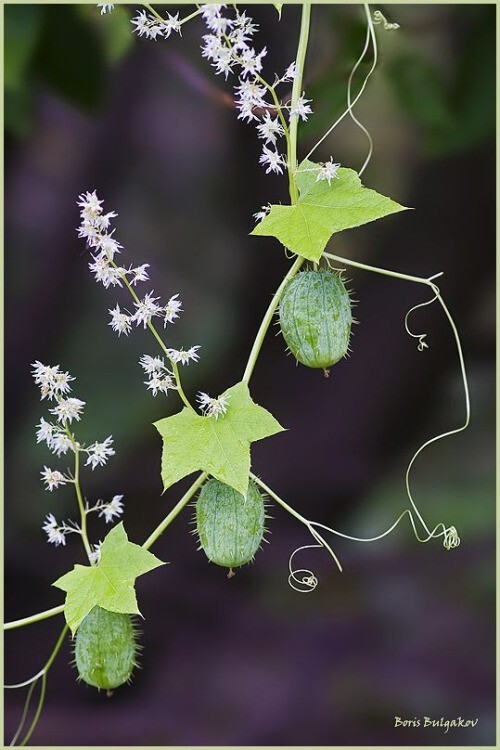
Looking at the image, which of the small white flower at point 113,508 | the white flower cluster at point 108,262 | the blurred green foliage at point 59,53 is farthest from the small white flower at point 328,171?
the small white flower at point 113,508

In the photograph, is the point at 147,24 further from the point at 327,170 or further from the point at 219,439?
the point at 219,439

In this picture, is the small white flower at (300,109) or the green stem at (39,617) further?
the green stem at (39,617)

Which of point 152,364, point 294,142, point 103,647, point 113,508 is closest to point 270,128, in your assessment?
point 294,142

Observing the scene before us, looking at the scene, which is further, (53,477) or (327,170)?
(53,477)

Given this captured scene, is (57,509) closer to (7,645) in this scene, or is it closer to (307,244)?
(7,645)

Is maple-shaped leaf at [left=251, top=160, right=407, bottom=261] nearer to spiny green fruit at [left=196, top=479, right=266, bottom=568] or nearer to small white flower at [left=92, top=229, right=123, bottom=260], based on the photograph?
small white flower at [left=92, top=229, right=123, bottom=260]

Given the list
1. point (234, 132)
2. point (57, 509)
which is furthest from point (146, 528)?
point (234, 132)

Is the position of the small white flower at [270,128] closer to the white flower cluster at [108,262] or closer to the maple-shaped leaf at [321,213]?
the maple-shaped leaf at [321,213]
